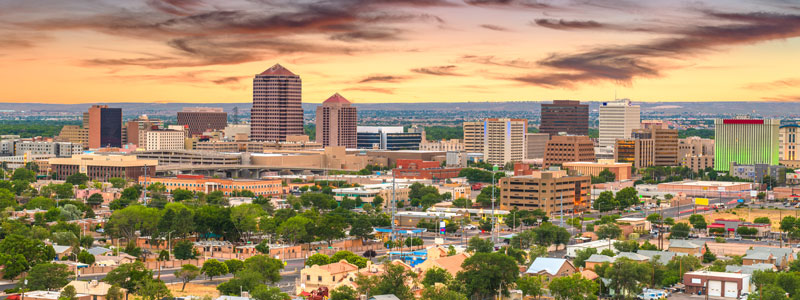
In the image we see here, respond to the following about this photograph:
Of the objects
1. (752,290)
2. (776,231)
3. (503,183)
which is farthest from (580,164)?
(752,290)

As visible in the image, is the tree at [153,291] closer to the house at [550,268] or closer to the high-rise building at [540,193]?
the house at [550,268]

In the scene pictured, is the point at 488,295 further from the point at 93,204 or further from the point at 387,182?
the point at 387,182

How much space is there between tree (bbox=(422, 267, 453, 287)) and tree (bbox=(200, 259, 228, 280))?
36.8 feet

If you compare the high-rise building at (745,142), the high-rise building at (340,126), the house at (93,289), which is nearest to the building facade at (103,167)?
the high-rise building at (340,126)

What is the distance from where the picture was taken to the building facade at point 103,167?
127225mm

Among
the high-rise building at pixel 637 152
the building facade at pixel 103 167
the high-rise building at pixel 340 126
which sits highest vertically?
the high-rise building at pixel 340 126

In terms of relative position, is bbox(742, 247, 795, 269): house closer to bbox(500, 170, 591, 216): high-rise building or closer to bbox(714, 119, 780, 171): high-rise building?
bbox(500, 170, 591, 216): high-rise building

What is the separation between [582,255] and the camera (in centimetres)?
5884

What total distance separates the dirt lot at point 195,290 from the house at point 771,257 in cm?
2795

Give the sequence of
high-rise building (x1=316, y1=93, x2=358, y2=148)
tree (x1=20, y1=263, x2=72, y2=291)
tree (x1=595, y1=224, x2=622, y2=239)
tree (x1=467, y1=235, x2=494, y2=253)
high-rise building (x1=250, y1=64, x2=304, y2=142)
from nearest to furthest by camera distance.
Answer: tree (x1=20, y1=263, x2=72, y2=291) < tree (x1=467, y1=235, x2=494, y2=253) < tree (x1=595, y1=224, x2=622, y2=239) < high-rise building (x1=316, y1=93, x2=358, y2=148) < high-rise building (x1=250, y1=64, x2=304, y2=142)

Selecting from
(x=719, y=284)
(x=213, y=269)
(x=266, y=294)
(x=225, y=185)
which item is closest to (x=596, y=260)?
(x=719, y=284)

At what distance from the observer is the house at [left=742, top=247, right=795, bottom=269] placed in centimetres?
6031

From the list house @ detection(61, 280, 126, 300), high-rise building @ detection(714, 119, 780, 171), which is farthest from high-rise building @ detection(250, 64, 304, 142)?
house @ detection(61, 280, 126, 300)

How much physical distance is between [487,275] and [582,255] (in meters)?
11.0
